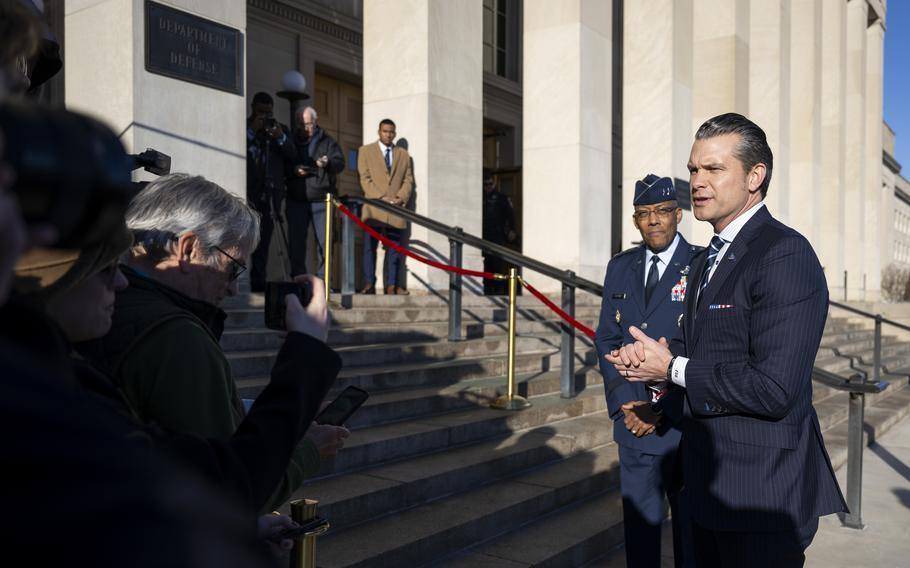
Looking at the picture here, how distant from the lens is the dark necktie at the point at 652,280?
3.88 m

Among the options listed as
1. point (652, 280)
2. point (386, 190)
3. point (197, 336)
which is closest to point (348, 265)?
point (386, 190)

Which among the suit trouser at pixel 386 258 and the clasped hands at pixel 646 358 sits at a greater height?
the suit trouser at pixel 386 258

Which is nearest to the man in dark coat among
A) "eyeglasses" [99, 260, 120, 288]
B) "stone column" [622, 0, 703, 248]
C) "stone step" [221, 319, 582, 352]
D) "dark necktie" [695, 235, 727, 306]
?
"stone column" [622, 0, 703, 248]

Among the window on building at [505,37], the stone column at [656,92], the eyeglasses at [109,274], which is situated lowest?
the eyeglasses at [109,274]

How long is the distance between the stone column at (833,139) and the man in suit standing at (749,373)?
1987 centimetres

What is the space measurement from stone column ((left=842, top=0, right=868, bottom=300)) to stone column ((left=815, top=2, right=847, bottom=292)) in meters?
1.64

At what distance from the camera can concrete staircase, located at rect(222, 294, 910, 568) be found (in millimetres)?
3922

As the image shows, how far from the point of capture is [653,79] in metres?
11.2

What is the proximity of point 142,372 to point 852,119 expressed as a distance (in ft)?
85.4

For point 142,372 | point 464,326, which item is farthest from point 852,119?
point 142,372

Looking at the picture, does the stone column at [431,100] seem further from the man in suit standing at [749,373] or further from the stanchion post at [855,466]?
the man in suit standing at [749,373]

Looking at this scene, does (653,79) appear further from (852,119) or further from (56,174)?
(852,119)

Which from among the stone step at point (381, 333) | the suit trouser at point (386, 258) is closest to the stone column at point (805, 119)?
the stone step at point (381, 333)

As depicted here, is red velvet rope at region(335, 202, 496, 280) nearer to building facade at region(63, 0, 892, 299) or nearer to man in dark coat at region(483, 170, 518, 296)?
building facade at region(63, 0, 892, 299)
